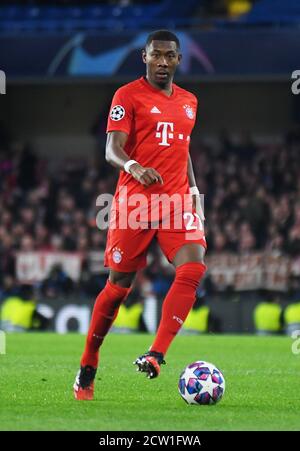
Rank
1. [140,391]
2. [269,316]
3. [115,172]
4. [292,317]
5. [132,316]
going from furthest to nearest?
[115,172] < [132,316] < [269,316] < [292,317] < [140,391]

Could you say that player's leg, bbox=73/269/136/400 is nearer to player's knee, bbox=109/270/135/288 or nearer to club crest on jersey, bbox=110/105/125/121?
player's knee, bbox=109/270/135/288

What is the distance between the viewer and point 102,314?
7723 mm

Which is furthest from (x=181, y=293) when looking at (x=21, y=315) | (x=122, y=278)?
(x=21, y=315)

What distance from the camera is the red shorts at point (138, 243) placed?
762cm

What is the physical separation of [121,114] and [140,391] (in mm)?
2107

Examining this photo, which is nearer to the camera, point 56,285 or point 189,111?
point 189,111

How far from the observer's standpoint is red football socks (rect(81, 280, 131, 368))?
7660 mm

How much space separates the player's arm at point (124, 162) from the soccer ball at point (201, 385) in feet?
4.08

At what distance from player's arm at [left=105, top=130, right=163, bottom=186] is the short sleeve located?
0.12 feet

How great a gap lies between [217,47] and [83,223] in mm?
4027

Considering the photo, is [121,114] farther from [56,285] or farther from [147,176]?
[56,285]

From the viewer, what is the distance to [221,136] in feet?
80.0

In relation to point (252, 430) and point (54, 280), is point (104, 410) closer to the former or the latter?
point (252, 430)

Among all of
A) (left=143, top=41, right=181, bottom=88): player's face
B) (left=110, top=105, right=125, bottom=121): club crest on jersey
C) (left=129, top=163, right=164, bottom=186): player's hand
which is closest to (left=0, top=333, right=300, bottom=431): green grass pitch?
(left=129, top=163, right=164, bottom=186): player's hand
